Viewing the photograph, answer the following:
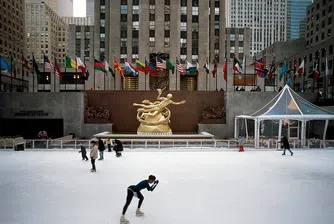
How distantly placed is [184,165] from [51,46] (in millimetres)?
126260

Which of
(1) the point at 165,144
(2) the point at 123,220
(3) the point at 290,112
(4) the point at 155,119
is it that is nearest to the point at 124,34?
(4) the point at 155,119

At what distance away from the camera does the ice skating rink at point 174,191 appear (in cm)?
707

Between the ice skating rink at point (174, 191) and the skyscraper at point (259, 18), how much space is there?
15457 centimetres

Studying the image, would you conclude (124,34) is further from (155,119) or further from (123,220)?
(123,220)

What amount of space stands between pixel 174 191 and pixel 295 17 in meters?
192

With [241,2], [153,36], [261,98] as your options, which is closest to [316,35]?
[153,36]

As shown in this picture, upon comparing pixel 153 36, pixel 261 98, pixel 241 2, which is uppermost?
pixel 241 2

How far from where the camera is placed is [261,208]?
7730mm

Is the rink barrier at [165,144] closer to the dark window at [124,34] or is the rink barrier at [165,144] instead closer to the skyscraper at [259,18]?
the dark window at [124,34]

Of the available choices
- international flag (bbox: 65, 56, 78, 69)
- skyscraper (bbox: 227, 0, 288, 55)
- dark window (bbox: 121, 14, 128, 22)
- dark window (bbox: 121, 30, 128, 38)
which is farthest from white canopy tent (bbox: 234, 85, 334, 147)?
skyscraper (bbox: 227, 0, 288, 55)

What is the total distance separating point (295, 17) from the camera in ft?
560

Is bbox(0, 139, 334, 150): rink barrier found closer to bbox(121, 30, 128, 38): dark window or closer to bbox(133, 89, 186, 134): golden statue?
bbox(133, 89, 186, 134): golden statue

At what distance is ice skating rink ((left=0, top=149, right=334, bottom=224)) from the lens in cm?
707

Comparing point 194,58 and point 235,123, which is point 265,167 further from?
point 194,58
